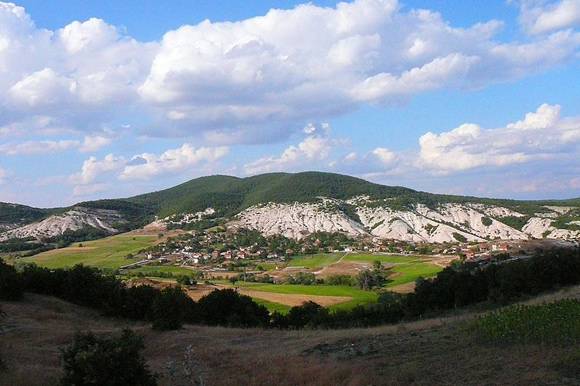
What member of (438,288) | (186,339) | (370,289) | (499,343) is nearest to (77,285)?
(186,339)

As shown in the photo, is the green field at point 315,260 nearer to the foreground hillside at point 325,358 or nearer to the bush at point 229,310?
the bush at point 229,310


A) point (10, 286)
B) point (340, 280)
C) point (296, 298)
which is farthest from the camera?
point (340, 280)

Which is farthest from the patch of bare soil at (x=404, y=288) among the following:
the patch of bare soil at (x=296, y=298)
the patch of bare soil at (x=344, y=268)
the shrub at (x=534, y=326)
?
the shrub at (x=534, y=326)

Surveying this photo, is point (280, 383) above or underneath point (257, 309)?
above

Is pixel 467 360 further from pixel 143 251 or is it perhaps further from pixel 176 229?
pixel 176 229

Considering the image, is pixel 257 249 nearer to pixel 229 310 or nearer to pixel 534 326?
pixel 229 310

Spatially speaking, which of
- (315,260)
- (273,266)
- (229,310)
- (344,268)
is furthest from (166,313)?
(315,260)
